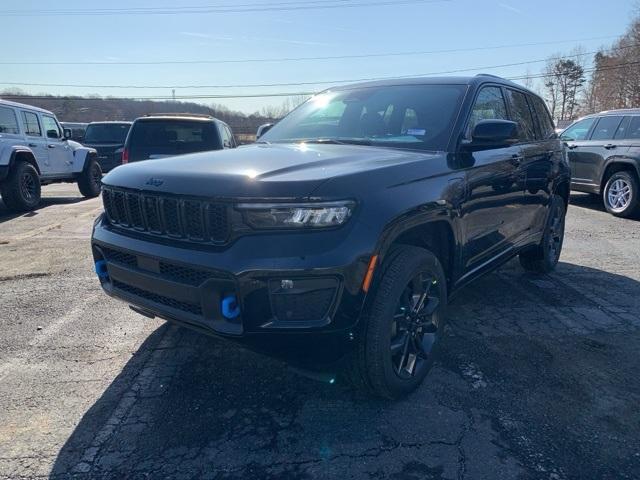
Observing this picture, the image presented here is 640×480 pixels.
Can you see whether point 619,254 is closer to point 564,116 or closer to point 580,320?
point 580,320

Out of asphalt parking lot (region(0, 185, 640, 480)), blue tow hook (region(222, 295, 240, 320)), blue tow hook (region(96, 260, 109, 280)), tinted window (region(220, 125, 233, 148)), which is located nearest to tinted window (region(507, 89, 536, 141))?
asphalt parking lot (region(0, 185, 640, 480))

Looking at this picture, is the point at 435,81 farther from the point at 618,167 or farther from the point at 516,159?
the point at 618,167

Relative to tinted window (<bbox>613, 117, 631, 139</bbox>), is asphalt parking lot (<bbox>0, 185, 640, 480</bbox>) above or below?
below

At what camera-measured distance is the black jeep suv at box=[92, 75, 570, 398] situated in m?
2.22

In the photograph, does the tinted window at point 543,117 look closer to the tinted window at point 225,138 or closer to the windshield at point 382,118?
the windshield at point 382,118

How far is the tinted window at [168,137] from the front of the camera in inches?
321

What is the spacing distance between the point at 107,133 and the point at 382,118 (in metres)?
16.9

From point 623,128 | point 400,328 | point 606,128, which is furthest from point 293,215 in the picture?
point 606,128

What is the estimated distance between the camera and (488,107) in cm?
382

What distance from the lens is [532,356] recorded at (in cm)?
344

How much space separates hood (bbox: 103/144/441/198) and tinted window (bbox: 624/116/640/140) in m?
7.94

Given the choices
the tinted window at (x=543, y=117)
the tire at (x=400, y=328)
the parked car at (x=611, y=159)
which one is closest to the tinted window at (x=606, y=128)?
the parked car at (x=611, y=159)

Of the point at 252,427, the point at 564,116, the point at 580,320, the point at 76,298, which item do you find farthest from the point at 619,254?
the point at 564,116

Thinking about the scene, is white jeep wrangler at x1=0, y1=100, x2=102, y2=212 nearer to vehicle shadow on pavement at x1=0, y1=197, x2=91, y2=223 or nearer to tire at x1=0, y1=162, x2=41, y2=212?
tire at x1=0, y1=162, x2=41, y2=212
